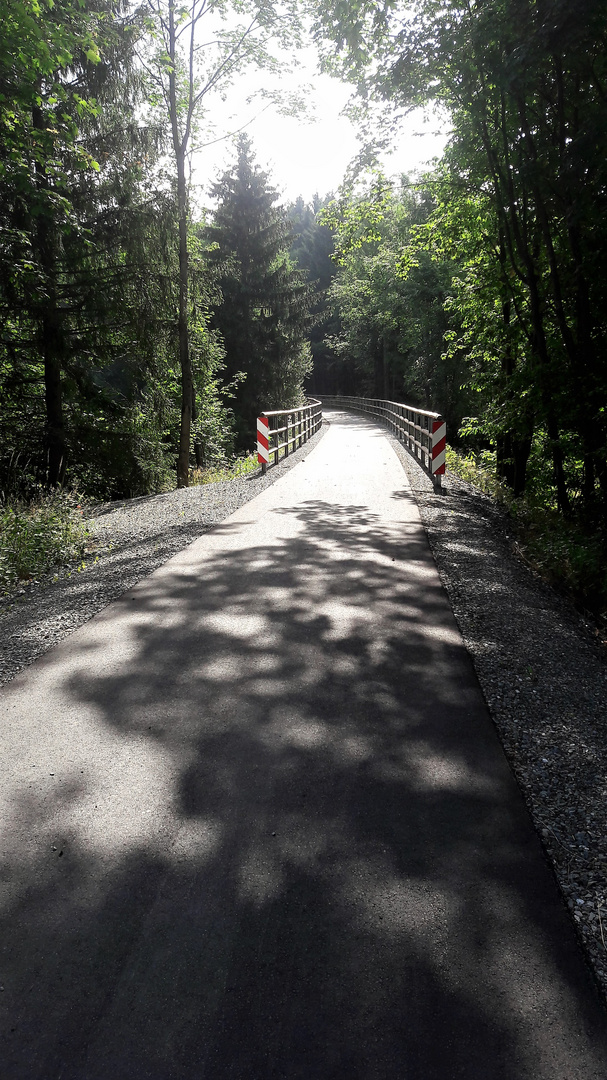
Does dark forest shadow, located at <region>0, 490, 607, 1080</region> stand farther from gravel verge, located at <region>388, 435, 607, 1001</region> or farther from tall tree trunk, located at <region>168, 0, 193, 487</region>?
tall tree trunk, located at <region>168, 0, 193, 487</region>

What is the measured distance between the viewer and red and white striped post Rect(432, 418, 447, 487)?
13.0 metres

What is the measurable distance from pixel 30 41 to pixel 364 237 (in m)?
7.62

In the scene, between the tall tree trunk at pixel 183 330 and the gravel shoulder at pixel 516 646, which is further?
the tall tree trunk at pixel 183 330

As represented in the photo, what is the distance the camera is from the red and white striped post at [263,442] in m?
15.0

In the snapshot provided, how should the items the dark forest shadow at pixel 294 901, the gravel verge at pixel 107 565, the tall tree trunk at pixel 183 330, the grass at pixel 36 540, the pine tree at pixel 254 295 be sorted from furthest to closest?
the pine tree at pixel 254 295 < the tall tree trunk at pixel 183 330 < the grass at pixel 36 540 < the gravel verge at pixel 107 565 < the dark forest shadow at pixel 294 901

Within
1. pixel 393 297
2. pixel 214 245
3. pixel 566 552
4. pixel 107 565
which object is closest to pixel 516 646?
pixel 566 552

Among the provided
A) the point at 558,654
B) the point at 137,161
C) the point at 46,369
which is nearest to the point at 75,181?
the point at 137,161

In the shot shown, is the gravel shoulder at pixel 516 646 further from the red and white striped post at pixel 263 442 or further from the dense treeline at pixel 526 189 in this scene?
the red and white striped post at pixel 263 442

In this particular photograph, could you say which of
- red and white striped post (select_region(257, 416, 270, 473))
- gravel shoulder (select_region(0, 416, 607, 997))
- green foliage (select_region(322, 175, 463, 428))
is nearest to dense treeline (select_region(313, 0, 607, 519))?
green foliage (select_region(322, 175, 463, 428))

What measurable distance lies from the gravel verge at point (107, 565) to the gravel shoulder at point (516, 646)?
0.06ft

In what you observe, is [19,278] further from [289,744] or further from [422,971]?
[422,971]

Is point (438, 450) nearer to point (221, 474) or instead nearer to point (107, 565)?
point (221, 474)

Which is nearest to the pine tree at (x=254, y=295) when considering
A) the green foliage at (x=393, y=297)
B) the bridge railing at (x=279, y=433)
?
the green foliage at (x=393, y=297)

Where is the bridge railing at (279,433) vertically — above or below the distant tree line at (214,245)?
below
